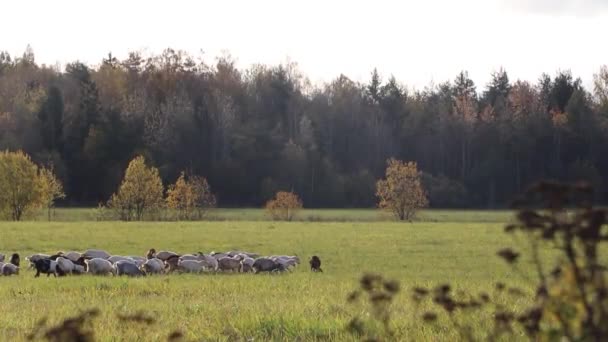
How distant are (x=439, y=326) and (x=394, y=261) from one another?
20.2 meters

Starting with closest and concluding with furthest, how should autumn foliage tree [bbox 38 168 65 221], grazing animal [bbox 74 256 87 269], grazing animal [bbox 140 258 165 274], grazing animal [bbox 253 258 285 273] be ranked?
grazing animal [bbox 140 258 165 274] → grazing animal [bbox 74 256 87 269] → grazing animal [bbox 253 258 285 273] → autumn foliage tree [bbox 38 168 65 221]

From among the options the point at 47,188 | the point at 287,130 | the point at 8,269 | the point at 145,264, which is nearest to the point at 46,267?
the point at 8,269

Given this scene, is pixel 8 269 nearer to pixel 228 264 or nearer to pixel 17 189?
pixel 228 264

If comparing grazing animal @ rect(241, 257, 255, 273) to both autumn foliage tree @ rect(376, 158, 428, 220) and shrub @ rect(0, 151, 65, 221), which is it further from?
autumn foliage tree @ rect(376, 158, 428, 220)

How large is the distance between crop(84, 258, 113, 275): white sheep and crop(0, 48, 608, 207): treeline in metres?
68.1

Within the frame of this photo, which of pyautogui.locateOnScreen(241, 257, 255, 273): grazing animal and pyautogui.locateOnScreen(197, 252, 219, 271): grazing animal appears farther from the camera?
pyautogui.locateOnScreen(241, 257, 255, 273): grazing animal

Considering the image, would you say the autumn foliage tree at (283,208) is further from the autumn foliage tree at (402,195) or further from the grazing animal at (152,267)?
the grazing animal at (152,267)

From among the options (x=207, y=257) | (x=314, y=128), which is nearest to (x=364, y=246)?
(x=207, y=257)

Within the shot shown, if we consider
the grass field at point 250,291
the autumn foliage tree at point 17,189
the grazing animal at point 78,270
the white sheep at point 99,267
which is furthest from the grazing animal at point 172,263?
the autumn foliage tree at point 17,189

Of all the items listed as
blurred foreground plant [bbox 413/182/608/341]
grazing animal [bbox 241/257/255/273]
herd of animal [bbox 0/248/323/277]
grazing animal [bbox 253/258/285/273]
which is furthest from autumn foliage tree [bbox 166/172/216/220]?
blurred foreground plant [bbox 413/182/608/341]

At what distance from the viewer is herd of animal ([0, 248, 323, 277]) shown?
22.3 metres

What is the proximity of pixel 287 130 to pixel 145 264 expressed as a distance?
8348cm

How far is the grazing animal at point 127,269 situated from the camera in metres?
21.9

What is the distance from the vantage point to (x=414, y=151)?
111812mm
